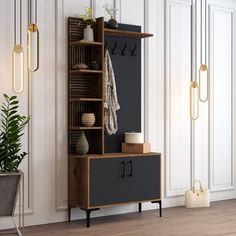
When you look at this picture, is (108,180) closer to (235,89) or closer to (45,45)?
(45,45)

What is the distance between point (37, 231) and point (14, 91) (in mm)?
1492

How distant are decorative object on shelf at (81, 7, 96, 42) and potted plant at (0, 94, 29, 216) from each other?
3.78 ft

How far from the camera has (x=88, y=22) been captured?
6.01m

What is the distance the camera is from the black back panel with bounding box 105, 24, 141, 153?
632 centimetres

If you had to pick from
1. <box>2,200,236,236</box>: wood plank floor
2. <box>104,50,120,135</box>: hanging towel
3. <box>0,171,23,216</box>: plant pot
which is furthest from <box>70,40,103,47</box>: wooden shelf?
<box>2,200,236,236</box>: wood plank floor

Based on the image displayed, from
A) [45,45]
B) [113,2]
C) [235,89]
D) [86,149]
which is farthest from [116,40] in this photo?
[235,89]

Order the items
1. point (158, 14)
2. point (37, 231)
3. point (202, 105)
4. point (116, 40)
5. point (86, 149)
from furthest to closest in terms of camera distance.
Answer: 1. point (202, 105)
2. point (158, 14)
3. point (116, 40)
4. point (86, 149)
5. point (37, 231)

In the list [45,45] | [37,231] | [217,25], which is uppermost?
[217,25]

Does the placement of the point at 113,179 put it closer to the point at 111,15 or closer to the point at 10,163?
the point at 10,163

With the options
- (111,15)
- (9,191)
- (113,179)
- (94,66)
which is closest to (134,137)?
(113,179)

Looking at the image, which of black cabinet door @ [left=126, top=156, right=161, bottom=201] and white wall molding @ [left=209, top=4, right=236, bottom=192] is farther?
white wall molding @ [left=209, top=4, right=236, bottom=192]

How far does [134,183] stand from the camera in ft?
19.8

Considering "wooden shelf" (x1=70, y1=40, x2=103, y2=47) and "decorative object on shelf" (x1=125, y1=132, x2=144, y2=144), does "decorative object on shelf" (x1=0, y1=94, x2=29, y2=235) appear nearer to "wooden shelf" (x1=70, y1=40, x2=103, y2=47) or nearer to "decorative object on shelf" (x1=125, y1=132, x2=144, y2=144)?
"wooden shelf" (x1=70, y1=40, x2=103, y2=47)

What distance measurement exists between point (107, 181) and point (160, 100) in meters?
1.54
